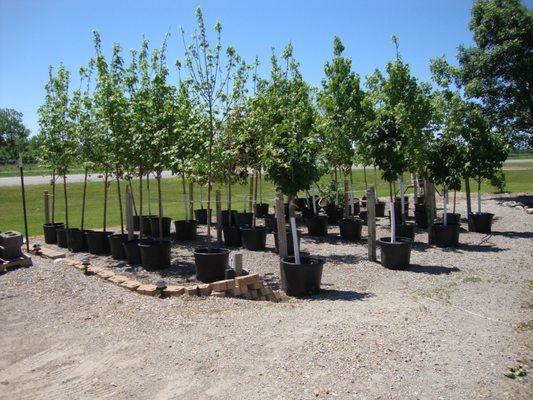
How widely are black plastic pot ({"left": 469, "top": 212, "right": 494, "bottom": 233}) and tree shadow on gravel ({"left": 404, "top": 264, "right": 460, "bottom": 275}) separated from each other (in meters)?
4.66

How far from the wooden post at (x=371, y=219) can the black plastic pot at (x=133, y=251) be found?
482 cm

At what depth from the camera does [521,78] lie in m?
19.0

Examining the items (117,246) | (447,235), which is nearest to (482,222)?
(447,235)

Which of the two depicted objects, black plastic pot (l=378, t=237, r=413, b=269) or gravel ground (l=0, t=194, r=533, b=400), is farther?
black plastic pot (l=378, t=237, r=413, b=269)

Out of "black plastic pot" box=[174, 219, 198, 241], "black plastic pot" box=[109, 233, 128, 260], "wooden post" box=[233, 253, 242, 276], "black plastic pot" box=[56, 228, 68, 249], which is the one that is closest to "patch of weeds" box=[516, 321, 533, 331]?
"wooden post" box=[233, 253, 242, 276]

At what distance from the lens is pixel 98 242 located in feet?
35.1

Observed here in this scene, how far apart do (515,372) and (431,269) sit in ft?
15.9

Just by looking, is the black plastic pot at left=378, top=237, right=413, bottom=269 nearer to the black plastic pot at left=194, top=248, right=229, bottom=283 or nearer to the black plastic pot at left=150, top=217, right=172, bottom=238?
the black plastic pot at left=194, top=248, right=229, bottom=283

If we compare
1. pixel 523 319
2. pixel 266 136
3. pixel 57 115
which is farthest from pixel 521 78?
pixel 57 115

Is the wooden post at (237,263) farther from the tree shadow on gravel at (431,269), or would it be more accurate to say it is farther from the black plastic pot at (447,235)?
the black plastic pot at (447,235)

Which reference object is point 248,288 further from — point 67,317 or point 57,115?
point 57,115

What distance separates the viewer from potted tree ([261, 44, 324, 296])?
734 cm

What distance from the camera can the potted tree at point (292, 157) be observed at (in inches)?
289

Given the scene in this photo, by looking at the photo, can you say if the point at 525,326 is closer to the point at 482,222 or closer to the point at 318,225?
the point at 318,225
